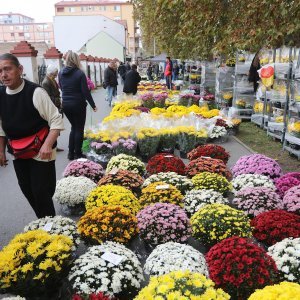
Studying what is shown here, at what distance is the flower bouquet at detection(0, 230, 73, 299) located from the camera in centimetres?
295

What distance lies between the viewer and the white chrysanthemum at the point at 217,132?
938 cm

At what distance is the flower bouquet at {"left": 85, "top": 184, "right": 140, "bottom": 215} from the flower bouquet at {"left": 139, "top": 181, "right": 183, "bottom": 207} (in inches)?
5.3

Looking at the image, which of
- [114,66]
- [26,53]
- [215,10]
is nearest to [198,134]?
[215,10]

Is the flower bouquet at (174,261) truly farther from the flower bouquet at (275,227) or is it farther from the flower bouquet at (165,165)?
the flower bouquet at (165,165)

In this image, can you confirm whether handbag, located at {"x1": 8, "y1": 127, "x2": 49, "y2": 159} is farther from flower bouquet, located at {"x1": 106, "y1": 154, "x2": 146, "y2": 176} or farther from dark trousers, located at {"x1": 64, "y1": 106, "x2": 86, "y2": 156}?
dark trousers, located at {"x1": 64, "y1": 106, "x2": 86, "y2": 156}

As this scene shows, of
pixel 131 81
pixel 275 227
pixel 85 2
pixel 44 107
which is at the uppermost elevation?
pixel 85 2

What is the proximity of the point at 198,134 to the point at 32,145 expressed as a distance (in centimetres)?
501

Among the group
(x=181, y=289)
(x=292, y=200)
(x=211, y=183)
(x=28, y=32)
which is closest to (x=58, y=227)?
(x=181, y=289)

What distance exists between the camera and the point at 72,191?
16.5 feet

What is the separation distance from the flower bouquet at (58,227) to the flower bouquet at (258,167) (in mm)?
3199

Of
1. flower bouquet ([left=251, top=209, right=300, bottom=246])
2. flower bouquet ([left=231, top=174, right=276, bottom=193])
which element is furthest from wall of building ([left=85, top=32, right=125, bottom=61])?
flower bouquet ([left=251, top=209, right=300, bottom=246])

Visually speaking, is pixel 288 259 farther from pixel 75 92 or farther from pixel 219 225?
pixel 75 92

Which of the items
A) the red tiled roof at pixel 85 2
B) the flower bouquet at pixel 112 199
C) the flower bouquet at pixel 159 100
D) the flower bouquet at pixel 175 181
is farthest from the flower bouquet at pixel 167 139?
the red tiled roof at pixel 85 2

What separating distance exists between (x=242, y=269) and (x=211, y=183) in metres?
2.31
